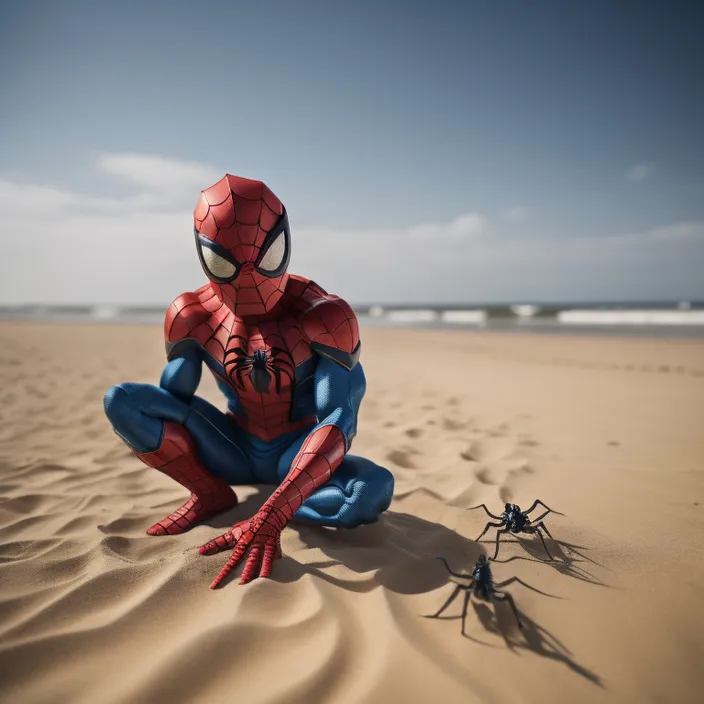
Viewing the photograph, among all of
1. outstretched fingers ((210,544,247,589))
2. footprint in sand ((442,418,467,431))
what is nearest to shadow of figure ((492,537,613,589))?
outstretched fingers ((210,544,247,589))

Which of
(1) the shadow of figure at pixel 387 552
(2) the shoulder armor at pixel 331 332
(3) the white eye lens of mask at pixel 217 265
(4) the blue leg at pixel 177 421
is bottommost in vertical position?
(1) the shadow of figure at pixel 387 552

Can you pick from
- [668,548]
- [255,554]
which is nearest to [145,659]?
[255,554]

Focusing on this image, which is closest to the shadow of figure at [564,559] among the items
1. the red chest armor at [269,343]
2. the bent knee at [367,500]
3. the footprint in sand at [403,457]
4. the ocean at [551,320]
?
the bent knee at [367,500]

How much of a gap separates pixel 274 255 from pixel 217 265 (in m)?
0.24

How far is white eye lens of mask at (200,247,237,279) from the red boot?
757 mm

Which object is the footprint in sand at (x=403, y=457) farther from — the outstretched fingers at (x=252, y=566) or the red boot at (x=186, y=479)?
the outstretched fingers at (x=252, y=566)

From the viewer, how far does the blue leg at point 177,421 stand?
6.81 ft

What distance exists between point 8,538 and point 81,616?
36.6 inches

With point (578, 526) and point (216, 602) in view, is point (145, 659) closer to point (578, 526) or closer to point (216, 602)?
point (216, 602)

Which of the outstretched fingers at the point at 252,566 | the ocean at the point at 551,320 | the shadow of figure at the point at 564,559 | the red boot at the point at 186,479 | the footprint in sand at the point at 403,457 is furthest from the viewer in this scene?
the ocean at the point at 551,320

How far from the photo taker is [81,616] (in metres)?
1.59

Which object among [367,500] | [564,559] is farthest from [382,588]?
[564,559]

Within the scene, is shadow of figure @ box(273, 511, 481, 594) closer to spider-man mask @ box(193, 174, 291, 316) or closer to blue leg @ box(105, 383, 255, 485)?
blue leg @ box(105, 383, 255, 485)

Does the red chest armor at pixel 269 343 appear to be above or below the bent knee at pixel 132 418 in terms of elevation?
above
